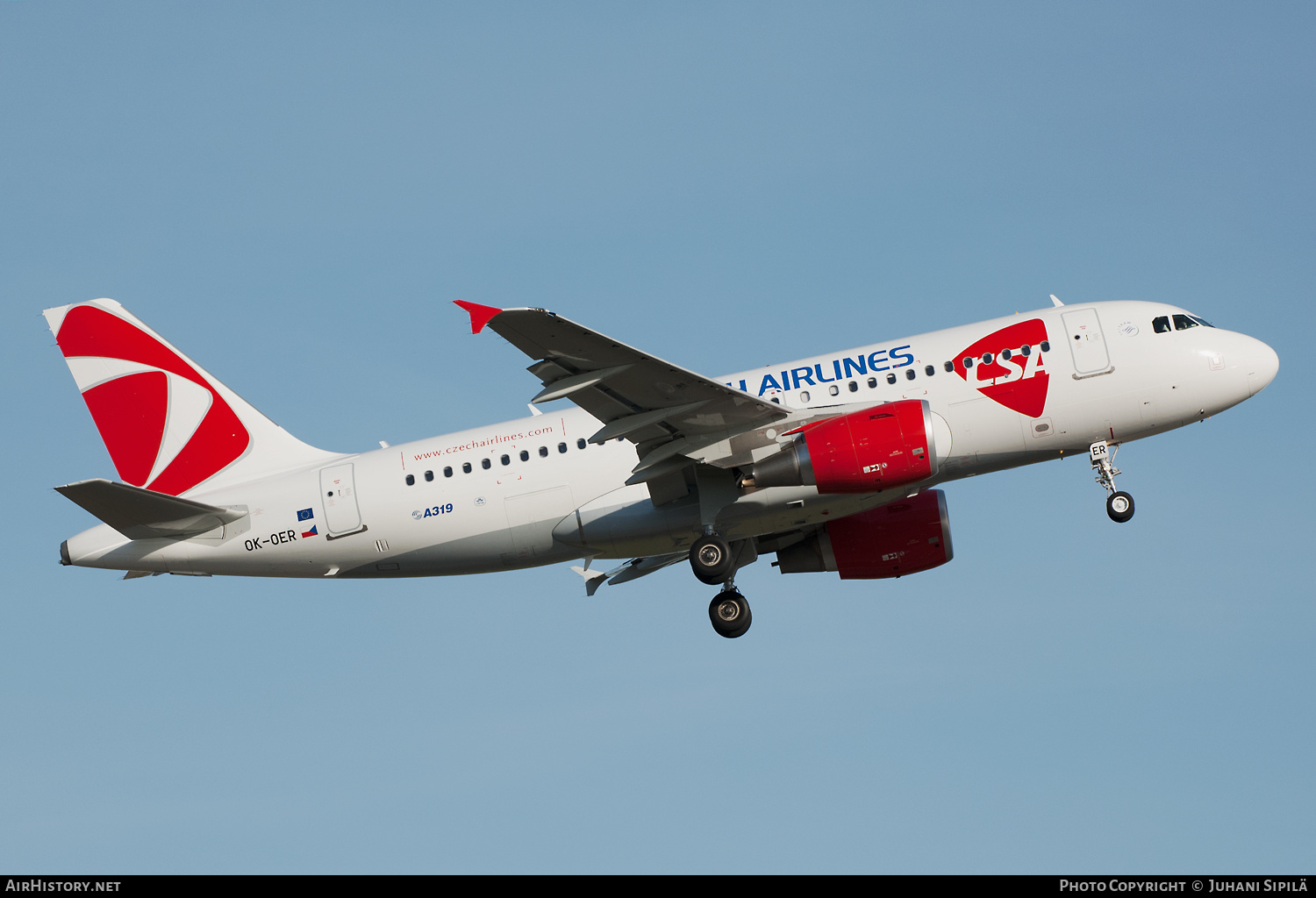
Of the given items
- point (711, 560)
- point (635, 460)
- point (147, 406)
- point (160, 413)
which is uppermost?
point (147, 406)

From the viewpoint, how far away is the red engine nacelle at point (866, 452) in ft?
94.8

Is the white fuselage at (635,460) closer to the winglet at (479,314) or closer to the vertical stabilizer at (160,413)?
the vertical stabilizer at (160,413)

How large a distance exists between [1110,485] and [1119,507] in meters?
0.56

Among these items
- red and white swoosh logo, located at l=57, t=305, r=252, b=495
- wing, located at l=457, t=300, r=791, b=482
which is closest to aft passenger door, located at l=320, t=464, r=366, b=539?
red and white swoosh logo, located at l=57, t=305, r=252, b=495

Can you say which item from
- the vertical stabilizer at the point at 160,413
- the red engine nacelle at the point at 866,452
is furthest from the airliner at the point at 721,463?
the vertical stabilizer at the point at 160,413

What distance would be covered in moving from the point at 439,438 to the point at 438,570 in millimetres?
3292

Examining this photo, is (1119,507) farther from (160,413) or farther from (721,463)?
(160,413)

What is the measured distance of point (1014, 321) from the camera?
3177 centimetres

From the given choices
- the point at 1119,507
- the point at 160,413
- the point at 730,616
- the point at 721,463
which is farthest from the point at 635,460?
the point at 160,413

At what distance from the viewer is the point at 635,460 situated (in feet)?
105

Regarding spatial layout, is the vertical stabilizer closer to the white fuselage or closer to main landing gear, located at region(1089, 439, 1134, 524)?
the white fuselage

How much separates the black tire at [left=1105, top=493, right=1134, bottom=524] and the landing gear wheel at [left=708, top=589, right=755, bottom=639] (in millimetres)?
9094
